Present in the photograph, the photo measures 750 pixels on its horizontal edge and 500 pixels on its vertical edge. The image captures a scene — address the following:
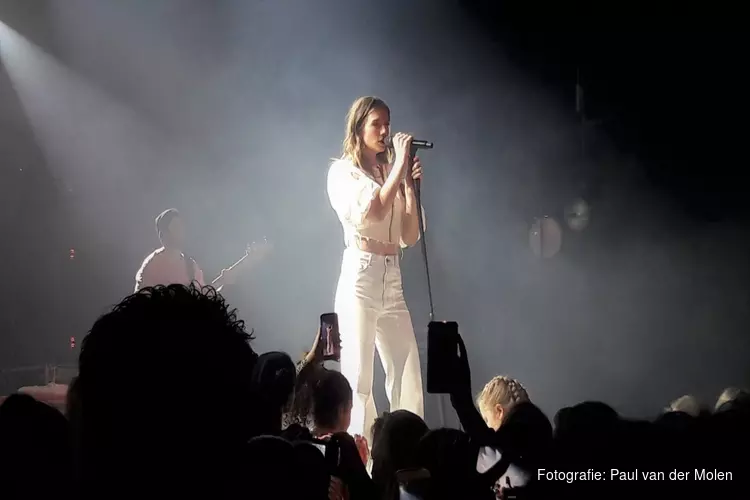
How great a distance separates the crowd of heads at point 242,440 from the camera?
3.88 feet

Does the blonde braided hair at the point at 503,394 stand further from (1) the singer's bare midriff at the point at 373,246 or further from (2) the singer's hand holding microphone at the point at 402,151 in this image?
(2) the singer's hand holding microphone at the point at 402,151

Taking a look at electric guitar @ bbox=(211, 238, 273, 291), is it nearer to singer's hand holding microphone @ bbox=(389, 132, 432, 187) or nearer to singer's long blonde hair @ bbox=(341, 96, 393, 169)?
singer's long blonde hair @ bbox=(341, 96, 393, 169)

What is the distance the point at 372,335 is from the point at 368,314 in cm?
9

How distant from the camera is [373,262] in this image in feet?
10.5

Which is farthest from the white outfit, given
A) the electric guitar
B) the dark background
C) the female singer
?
the electric guitar

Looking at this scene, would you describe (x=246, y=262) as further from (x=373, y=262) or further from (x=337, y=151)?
(x=373, y=262)

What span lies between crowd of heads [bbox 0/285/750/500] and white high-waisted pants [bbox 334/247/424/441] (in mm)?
1054

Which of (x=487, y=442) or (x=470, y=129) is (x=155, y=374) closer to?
(x=487, y=442)

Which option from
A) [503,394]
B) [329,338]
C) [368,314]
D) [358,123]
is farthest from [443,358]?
[358,123]

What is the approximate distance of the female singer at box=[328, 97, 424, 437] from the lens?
3.11 meters

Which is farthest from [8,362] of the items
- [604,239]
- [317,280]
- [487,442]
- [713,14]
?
[713,14]

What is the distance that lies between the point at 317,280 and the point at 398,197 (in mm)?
2779

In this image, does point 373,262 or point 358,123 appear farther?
point 358,123

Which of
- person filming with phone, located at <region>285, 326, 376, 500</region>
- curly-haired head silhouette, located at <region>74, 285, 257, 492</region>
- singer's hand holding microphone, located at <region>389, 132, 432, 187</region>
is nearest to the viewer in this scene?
curly-haired head silhouette, located at <region>74, 285, 257, 492</region>
